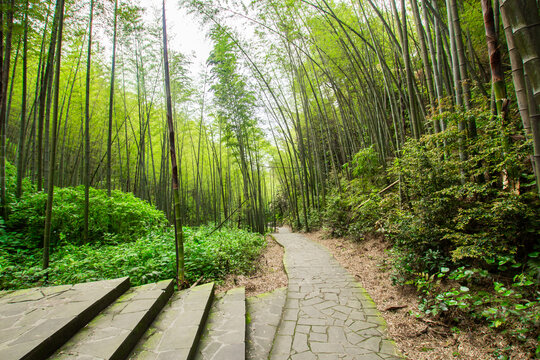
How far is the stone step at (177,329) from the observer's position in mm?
1435

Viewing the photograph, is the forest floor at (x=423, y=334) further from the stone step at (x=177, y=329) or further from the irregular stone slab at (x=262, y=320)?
the stone step at (x=177, y=329)

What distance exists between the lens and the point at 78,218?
3.97m

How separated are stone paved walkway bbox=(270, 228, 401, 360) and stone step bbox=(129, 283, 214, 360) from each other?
0.61 metres

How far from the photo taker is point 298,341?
69.1 inches

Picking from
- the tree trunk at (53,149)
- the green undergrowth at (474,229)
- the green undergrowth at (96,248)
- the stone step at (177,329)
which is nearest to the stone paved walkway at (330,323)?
the green undergrowth at (474,229)

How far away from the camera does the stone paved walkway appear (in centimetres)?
161

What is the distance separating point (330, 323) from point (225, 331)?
913 millimetres

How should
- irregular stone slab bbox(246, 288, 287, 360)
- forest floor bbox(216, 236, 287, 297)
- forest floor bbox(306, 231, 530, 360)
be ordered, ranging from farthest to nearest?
forest floor bbox(216, 236, 287, 297) < irregular stone slab bbox(246, 288, 287, 360) < forest floor bbox(306, 231, 530, 360)

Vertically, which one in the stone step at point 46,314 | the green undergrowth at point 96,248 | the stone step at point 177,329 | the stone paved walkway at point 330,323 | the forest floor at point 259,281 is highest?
the green undergrowth at point 96,248

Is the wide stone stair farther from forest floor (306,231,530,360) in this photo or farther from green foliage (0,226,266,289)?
forest floor (306,231,530,360)

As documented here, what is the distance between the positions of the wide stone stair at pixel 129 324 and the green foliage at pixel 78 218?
80.6 inches

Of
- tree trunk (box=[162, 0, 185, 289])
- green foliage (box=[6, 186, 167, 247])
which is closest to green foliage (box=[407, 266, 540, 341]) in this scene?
tree trunk (box=[162, 0, 185, 289])

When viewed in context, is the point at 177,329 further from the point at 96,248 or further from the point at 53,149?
the point at 96,248

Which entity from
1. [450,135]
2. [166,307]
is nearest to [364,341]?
[166,307]
